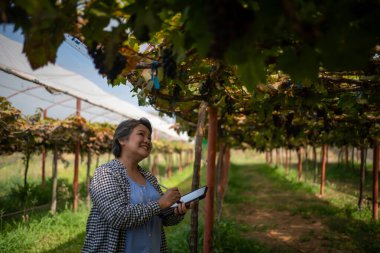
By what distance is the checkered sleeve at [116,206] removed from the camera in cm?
189

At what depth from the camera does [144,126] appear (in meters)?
2.33

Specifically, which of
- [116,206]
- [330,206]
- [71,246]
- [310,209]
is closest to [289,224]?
[310,209]

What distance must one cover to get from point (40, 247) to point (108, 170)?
4.52 m

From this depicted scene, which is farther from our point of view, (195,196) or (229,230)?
(229,230)

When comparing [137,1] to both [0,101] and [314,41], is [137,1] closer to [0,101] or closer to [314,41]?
[314,41]

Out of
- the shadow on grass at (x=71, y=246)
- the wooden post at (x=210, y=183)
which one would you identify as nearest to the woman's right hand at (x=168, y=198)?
the wooden post at (x=210, y=183)

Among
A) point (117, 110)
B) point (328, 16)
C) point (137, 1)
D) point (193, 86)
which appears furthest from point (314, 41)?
point (117, 110)

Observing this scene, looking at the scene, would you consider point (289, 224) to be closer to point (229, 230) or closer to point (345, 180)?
point (229, 230)

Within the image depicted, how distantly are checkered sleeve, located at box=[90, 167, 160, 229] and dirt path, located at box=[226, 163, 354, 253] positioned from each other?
4.76 m

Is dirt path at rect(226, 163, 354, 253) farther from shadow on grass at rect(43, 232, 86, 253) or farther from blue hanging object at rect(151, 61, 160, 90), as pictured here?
blue hanging object at rect(151, 61, 160, 90)

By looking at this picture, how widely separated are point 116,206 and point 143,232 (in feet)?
1.04

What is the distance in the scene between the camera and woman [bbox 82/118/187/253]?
1.92 meters

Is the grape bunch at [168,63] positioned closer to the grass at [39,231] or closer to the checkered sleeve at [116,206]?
the checkered sleeve at [116,206]

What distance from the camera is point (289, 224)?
8047 millimetres
